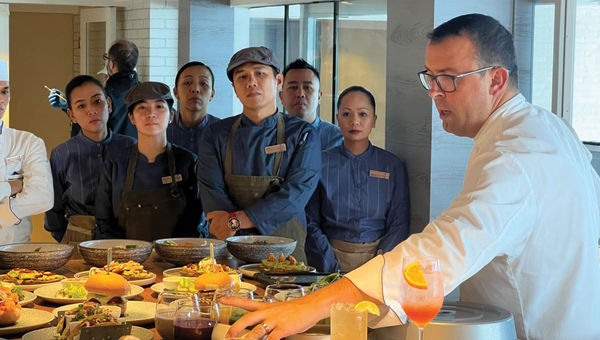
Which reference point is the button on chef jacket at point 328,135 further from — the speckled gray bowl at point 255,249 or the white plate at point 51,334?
the white plate at point 51,334

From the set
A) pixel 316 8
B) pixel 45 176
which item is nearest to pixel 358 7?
pixel 316 8

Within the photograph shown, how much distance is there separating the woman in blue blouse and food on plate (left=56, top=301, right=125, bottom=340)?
2676 millimetres

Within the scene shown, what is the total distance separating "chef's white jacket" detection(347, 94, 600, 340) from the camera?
1964 millimetres

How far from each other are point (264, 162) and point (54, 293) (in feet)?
5.76

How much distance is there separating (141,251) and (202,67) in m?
2.60

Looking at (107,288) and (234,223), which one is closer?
(107,288)

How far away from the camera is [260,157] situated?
4297mm

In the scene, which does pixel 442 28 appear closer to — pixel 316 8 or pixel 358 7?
pixel 358 7

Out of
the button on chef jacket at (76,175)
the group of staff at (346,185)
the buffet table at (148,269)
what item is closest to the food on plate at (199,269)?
the buffet table at (148,269)

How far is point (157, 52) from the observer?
8383mm

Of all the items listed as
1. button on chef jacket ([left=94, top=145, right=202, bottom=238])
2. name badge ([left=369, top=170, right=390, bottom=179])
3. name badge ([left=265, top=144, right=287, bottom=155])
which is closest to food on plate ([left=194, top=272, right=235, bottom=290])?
button on chef jacket ([left=94, top=145, right=202, bottom=238])

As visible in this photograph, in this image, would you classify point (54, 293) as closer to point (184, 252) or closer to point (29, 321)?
point (29, 321)

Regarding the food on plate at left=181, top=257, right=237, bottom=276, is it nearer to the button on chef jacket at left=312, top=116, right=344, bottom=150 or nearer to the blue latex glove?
the button on chef jacket at left=312, top=116, right=344, bottom=150

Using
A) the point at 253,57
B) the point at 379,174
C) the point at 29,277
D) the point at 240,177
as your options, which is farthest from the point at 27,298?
the point at 379,174
